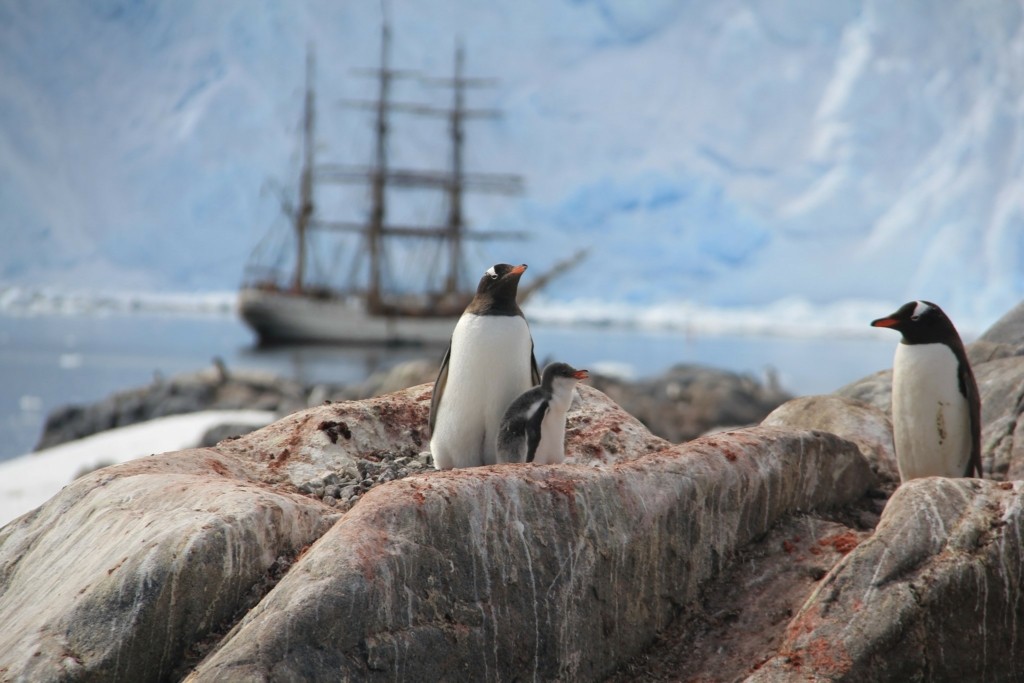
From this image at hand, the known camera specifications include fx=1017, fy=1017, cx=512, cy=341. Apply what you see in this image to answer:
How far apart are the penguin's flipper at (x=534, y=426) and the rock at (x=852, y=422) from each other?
5.80 ft

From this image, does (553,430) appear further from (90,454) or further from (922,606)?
(90,454)

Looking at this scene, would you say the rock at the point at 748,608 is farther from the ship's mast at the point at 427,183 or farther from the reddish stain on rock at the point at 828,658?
the ship's mast at the point at 427,183

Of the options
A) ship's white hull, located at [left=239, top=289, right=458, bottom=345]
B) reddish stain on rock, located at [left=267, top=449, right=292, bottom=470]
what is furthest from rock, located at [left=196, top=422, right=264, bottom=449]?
ship's white hull, located at [left=239, top=289, right=458, bottom=345]

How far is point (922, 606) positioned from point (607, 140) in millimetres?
62607

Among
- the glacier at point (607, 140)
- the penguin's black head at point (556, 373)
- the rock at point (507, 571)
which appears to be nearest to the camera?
the rock at point (507, 571)

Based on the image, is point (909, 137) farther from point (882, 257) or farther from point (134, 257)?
point (134, 257)

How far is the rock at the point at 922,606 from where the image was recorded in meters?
3.33

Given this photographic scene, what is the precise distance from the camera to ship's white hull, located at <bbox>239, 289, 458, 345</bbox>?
51.7 metres

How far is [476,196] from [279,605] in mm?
73065

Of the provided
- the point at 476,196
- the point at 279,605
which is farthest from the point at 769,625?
the point at 476,196

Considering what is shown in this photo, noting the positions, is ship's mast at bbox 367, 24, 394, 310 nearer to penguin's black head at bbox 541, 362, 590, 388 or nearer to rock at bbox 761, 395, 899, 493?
rock at bbox 761, 395, 899, 493

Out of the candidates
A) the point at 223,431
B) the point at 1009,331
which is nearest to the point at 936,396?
the point at 1009,331

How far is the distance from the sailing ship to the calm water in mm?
1228

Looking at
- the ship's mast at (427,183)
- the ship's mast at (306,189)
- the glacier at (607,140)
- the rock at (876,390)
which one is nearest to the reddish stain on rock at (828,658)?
the rock at (876,390)
